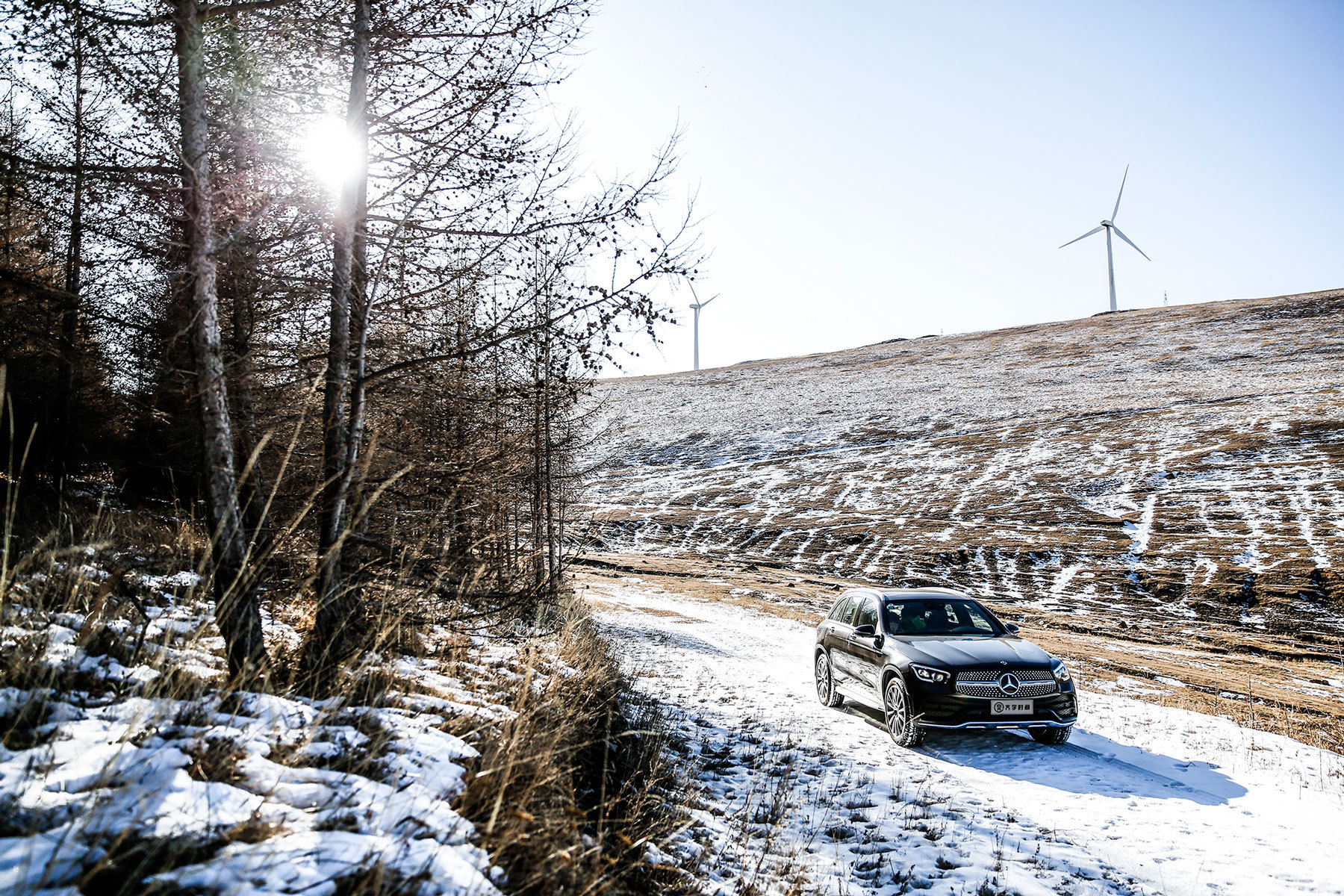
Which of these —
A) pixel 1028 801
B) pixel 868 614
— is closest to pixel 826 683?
pixel 868 614

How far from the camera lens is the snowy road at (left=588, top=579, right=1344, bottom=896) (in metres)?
5.11

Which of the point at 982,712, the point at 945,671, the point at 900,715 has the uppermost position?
the point at 945,671

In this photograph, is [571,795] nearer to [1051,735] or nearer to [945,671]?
[945,671]

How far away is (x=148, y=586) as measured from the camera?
19.5 ft

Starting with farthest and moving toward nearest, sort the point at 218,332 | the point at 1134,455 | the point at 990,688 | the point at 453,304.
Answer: the point at 1134,455 < the point at 990,688 < the point at 453,304 < the point at 218,332

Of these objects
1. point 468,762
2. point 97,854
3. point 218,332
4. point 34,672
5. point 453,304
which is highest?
point 453,304

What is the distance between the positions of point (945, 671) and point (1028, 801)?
179 cm

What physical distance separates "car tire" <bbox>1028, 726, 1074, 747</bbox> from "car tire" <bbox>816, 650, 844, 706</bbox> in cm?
280

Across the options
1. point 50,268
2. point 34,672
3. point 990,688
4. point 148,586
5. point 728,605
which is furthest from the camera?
point 728,605

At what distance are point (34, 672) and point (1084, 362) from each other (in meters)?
79.2

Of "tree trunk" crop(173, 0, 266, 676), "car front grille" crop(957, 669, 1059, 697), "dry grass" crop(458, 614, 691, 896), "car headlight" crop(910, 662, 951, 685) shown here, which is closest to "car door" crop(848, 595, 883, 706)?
"car headlight" crop(910, 662, 951, 685)

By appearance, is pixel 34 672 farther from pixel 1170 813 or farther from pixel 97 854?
pixel 1170 813

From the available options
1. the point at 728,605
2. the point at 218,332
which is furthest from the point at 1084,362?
the point at 218,332

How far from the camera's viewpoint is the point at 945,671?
8.30m
